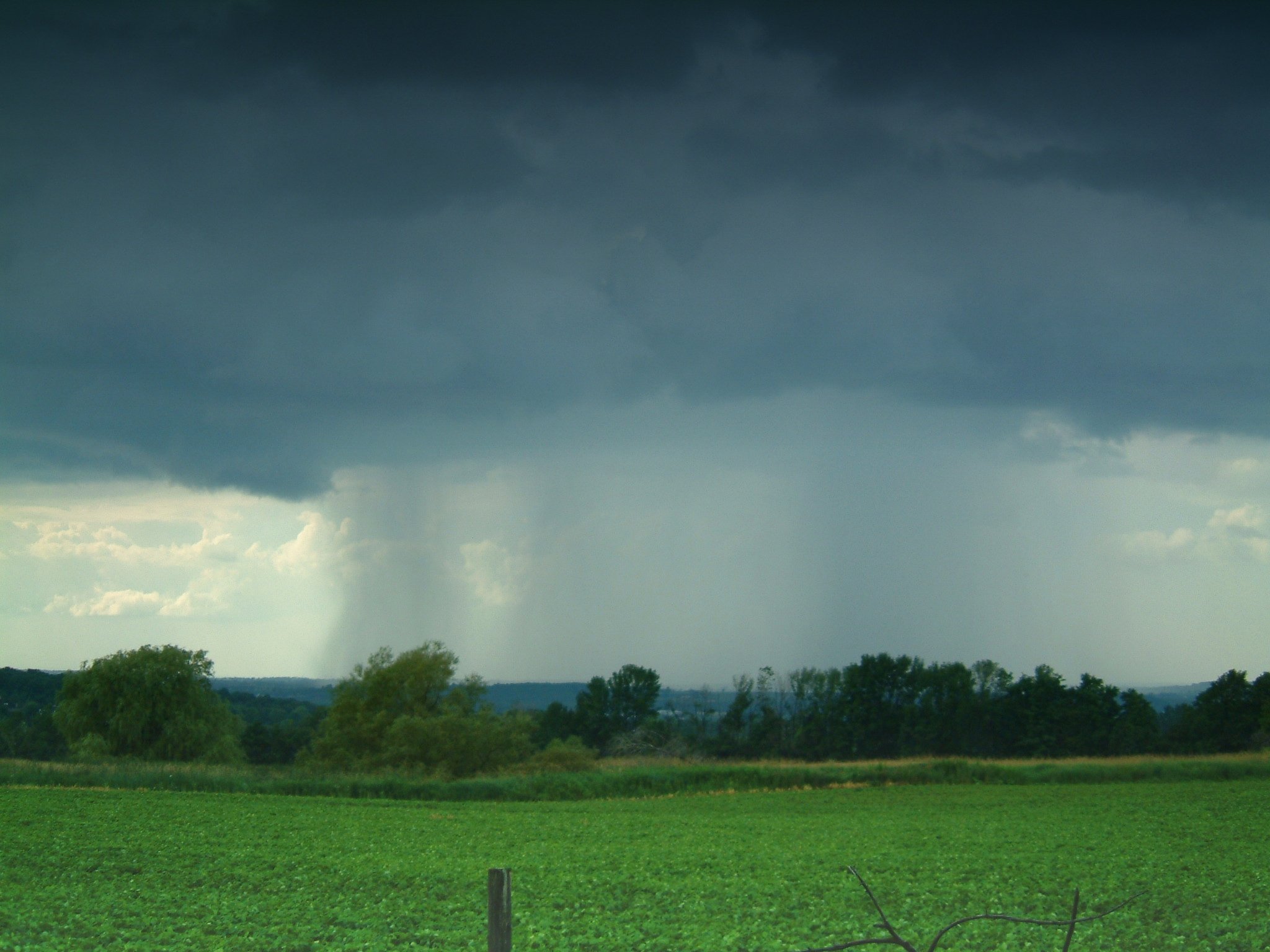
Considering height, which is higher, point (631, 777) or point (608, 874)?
point (608, 874)

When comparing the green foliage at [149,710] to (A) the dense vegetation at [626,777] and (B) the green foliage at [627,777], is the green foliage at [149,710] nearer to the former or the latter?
(A) the dense vegetation at [626,777]

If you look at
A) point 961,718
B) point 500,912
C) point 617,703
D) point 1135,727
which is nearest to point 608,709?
point 617,703

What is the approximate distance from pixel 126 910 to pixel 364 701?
50.0 meters

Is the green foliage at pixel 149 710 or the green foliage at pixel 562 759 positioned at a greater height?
the green foliage at pixel 149 710

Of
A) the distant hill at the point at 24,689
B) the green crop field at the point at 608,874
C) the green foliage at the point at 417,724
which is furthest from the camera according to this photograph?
the distant hill at the point at 24,689

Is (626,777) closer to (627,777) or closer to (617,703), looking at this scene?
(627,777)

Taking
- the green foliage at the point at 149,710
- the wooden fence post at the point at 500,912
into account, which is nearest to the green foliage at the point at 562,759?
the green foliage at the point at 149,710

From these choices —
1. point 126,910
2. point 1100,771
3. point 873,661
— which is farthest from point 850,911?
point 873,661

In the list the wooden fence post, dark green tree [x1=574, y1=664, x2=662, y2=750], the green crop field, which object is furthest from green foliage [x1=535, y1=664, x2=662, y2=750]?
the wooden fence post

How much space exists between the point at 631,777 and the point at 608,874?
30300 millimetres

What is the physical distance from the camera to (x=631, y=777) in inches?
2133

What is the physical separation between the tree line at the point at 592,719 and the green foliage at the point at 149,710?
0.09 metres

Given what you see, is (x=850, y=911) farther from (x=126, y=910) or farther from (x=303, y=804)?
(x=303, y=804)

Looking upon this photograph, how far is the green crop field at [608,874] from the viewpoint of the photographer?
17.4 m
